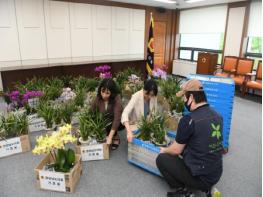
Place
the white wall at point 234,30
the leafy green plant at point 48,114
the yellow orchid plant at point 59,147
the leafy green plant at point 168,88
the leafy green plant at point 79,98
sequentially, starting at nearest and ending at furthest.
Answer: the yellow orchid plant at point 59,147 → the leafy green plant at point 48,114 → the leafy green plant at point 79,98 → the leafy green plant at point 168,88 → the white wall at point 234,30

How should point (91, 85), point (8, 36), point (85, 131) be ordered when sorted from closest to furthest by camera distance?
point (85, 131) < point (91, 85) < point (8, 36)

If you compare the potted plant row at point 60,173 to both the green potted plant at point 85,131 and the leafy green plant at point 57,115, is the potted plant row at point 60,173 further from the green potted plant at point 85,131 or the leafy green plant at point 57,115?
the leafy green plant at point 57,115

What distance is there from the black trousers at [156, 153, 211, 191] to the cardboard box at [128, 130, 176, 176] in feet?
0.75

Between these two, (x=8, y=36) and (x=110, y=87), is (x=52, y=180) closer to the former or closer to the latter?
(x=110, y=87)

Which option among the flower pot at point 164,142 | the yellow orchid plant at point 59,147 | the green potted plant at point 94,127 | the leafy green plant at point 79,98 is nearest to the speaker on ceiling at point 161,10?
the leafy green plant at point 79,98

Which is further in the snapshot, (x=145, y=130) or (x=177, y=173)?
(x=145, y=130)

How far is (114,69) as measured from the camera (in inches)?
244

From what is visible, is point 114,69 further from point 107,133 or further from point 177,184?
point 177,184

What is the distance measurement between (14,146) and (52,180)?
93cm

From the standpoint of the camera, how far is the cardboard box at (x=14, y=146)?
2523 mm

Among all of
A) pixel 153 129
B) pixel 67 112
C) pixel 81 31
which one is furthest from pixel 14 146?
pixel 81 31

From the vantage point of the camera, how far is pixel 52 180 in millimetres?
1977

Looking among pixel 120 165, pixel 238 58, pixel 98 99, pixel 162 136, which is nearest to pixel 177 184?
pixel 162 136

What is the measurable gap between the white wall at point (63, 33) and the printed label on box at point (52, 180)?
3579mm
